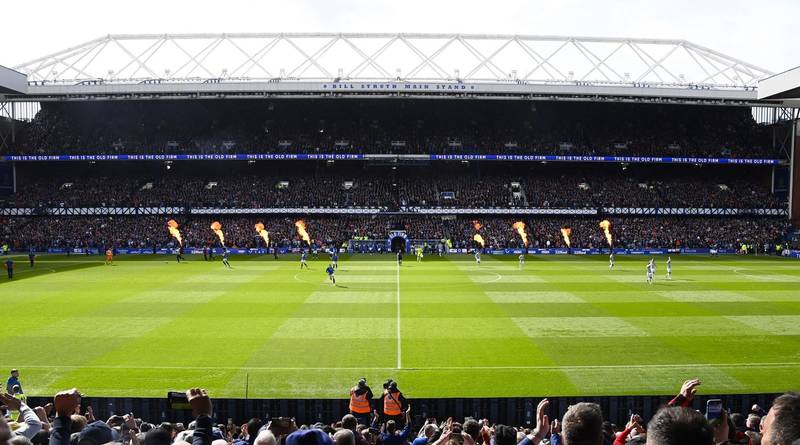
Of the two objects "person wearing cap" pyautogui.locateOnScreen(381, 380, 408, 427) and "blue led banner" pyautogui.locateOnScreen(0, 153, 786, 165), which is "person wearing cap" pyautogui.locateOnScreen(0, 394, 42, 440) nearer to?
"person wearing cap" pyautogui.locateOnScreen(381, 380, 408, 427)

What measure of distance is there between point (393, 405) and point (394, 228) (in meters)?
58.7

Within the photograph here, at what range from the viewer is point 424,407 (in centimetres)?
1377

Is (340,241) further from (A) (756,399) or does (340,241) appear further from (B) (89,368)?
(A) (756,399)

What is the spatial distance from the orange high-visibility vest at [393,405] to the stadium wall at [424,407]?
3.40 feet

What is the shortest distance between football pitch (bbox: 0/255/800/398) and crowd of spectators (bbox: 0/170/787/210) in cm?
3170

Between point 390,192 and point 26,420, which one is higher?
point 390,192

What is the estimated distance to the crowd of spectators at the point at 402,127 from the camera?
7969 centimetres

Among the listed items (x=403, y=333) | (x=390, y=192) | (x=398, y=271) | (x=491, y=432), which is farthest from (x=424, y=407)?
(x=390, y=192)

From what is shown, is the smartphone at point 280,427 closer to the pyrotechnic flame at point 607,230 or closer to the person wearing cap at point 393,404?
the person wearing cap at point 393,404

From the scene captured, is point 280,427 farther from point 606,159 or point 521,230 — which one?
point 606,159

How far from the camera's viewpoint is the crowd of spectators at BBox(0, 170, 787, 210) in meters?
74.5

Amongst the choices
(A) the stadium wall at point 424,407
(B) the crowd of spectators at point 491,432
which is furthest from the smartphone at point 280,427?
(A) the stadium wall at point 424,407

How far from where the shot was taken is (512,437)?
6566 millimetres

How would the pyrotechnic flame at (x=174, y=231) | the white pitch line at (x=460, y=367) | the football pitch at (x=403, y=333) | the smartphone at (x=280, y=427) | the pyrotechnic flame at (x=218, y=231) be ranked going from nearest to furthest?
the smartphone at (x=280, y=427) < the football pitch at (x=403, y=333) < the white pitch line at (x=460, y=367) < the pyrotechnic flame at (x=174, y=231) < the pyrotechnic flame at (x=218, y=231)
